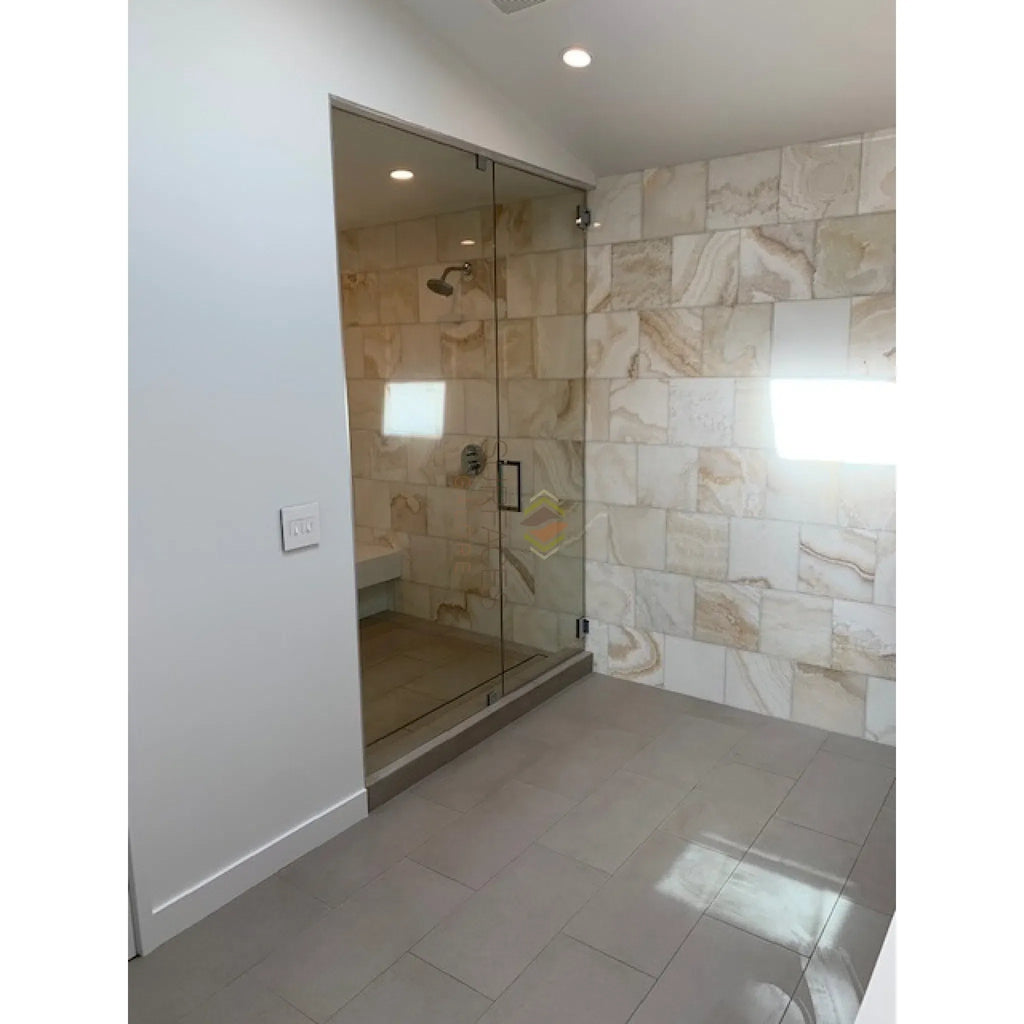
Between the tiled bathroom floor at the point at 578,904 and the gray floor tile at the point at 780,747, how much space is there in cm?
1

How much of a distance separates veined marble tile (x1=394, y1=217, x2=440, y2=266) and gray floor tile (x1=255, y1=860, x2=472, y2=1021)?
6.60 feet

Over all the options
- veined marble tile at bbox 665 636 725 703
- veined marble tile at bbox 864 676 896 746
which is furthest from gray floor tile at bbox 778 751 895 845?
A: veined marble tile at bbox 665 636 725 703

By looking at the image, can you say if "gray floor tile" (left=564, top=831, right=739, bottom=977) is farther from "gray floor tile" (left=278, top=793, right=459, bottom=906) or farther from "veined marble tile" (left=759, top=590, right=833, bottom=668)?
"veined marble tile" (left=759, top=590, right=833, bottom=668)

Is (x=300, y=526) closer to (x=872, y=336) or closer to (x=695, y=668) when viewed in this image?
(x=695, y=668)

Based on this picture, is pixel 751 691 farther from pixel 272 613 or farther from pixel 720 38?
pixel 720 38

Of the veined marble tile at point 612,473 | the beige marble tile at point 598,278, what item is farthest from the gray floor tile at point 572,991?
the beige marble tile at point 598,278

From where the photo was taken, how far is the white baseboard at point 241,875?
2.04 m

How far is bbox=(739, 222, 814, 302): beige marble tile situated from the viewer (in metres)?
3.06

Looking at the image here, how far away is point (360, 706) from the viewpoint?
2.62 m

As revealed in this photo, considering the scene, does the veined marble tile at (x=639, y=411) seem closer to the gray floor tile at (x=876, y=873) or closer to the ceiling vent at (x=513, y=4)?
the ceiling vent at (x=513, y=4)

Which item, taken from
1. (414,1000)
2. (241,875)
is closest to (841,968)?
(414,1000)
